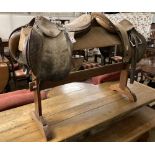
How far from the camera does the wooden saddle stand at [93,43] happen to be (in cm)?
124

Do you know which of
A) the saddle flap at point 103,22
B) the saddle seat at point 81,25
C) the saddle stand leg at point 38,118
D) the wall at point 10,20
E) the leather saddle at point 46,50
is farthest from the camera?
the wall at point 10,20

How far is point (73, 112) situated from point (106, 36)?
656mm

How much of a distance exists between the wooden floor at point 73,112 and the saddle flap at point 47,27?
0.62m

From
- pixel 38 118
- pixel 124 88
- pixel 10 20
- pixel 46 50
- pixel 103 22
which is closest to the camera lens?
pixel 46 50

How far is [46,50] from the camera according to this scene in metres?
1.10

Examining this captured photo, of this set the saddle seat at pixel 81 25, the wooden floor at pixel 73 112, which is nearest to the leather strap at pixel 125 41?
the saddle seat at pixel 81 25

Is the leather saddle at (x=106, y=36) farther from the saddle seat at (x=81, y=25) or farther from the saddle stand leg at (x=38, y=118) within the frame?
the saddle stand leg at (x=38, y=118)

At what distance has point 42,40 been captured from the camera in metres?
1.09

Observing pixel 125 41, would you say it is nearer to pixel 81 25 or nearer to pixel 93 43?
pixel 93 43

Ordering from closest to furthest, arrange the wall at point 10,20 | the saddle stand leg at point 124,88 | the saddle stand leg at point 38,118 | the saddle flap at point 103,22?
the saddle stand leg at point 38,118
the saddle flap at point 103,22
the saddle stand leg at point 124,88
the wall at point 10,20

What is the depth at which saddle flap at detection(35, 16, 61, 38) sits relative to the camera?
3.68ft

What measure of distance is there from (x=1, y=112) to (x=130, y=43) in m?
1.17

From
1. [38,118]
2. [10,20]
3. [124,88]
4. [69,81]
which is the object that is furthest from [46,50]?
[10,20]

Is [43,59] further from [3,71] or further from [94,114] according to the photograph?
[3,71]
